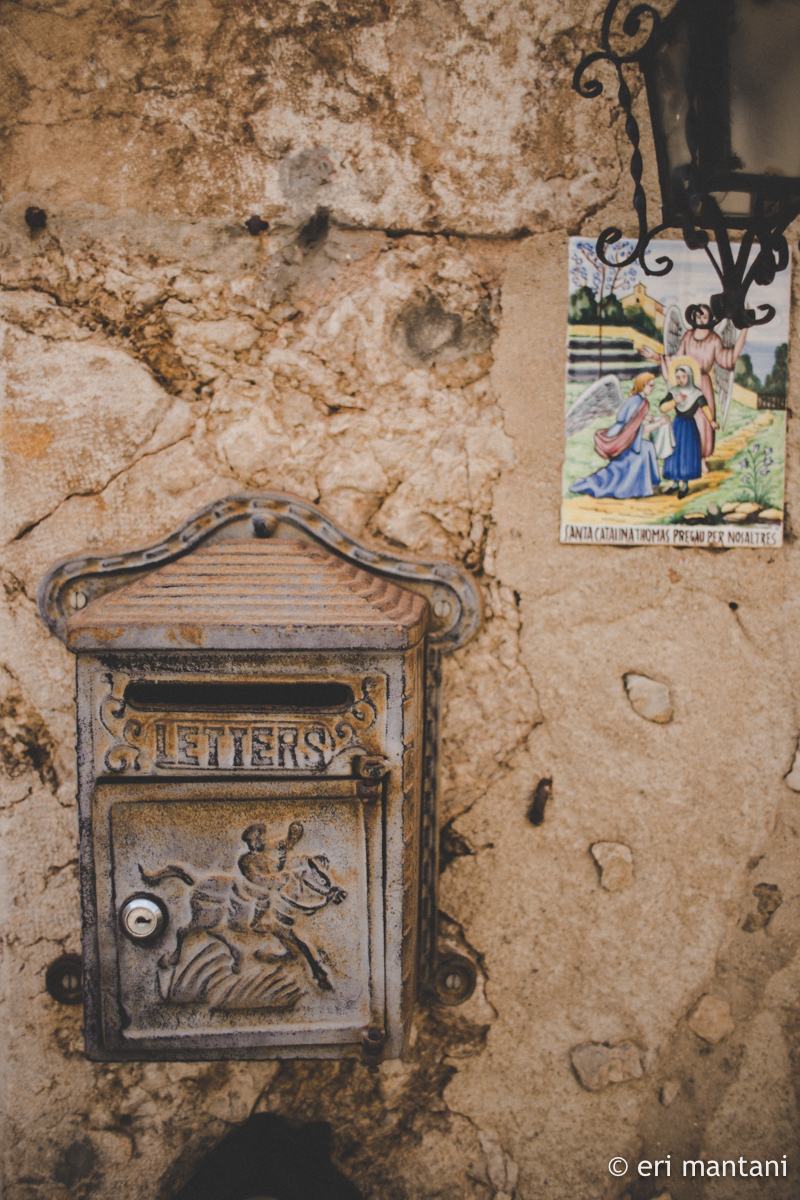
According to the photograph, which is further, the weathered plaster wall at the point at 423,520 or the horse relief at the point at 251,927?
the weathered plaster wall at the point at 423,520

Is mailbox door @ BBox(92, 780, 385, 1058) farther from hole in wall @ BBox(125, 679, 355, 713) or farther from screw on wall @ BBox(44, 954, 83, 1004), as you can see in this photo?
screw on wall @ BBox(44, 954, 83, 1004)

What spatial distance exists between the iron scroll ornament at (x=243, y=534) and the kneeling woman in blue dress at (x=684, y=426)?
0.47 meters

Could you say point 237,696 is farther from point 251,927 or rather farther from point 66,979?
point 66,979

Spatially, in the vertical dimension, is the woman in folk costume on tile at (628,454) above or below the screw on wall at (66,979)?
above

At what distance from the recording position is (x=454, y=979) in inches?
47.6

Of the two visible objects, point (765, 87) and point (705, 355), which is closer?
point (765, 87)

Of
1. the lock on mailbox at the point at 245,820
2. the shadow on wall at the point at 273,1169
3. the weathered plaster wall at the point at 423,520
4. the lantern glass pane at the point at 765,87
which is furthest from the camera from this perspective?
the weathered plaster wall at the point at 423,520

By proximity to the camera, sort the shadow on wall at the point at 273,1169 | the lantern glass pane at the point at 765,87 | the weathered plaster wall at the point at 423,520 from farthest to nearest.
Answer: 1. the weathered plaster wall at the point at 423,520
2. the shadow on wall at the point at 273,1169
3. the lantern glass pane at the point at 765,87

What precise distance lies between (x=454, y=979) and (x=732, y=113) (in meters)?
1.46

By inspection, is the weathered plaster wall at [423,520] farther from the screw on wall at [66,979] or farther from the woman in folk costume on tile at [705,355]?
the woman in folk costume on tile at [705,355]

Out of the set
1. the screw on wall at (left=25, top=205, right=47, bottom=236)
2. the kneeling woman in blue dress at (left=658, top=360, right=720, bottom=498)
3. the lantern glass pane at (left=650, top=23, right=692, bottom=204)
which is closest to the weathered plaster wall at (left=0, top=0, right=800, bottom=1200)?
the screw on wall at (left=25, top=205, right=47, bottom=236)

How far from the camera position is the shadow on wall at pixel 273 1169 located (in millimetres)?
1055

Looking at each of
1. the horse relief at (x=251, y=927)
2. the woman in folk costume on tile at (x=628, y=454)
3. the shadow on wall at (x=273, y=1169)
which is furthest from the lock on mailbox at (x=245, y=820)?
the woman in folk costume on tile at (x=628, y=454)

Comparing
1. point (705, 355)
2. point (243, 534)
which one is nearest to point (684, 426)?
point (705, 355)
